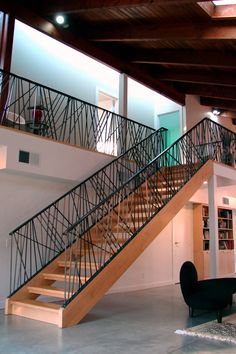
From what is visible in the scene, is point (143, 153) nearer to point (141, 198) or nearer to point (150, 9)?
point (141, 198)

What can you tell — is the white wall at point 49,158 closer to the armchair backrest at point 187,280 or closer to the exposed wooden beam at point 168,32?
the armchair backrest at point 187,280

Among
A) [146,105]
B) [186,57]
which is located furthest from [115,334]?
[146,105]

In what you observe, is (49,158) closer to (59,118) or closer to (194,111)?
(59,118)

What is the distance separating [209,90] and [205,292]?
6753mm

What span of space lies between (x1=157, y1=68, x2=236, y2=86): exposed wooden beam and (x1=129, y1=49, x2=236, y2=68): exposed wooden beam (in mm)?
1076

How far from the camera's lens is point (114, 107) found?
9.97m

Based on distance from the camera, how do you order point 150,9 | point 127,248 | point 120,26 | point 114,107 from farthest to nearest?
point 114,107
point 120,26
point 150,9
point 127,248

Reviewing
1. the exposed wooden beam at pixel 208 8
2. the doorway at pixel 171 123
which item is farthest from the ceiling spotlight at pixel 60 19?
the doorway at pixel 171 123

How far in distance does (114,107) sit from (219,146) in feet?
9.99

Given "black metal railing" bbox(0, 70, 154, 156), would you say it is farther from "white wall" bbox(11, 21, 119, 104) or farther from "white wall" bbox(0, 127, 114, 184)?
"white wall" bbox(0, 127, 114, 184)

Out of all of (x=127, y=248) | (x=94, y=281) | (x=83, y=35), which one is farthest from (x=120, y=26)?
(x=94, y=281)

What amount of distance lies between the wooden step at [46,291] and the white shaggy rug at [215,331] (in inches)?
66.0

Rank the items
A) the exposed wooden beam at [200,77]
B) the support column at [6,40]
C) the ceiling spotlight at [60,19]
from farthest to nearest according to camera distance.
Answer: the exposed wooden beam at [200,77]
the ceiling spotlight at [60,19]
the support column at [6,40]

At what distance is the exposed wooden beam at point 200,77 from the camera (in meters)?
9.14
